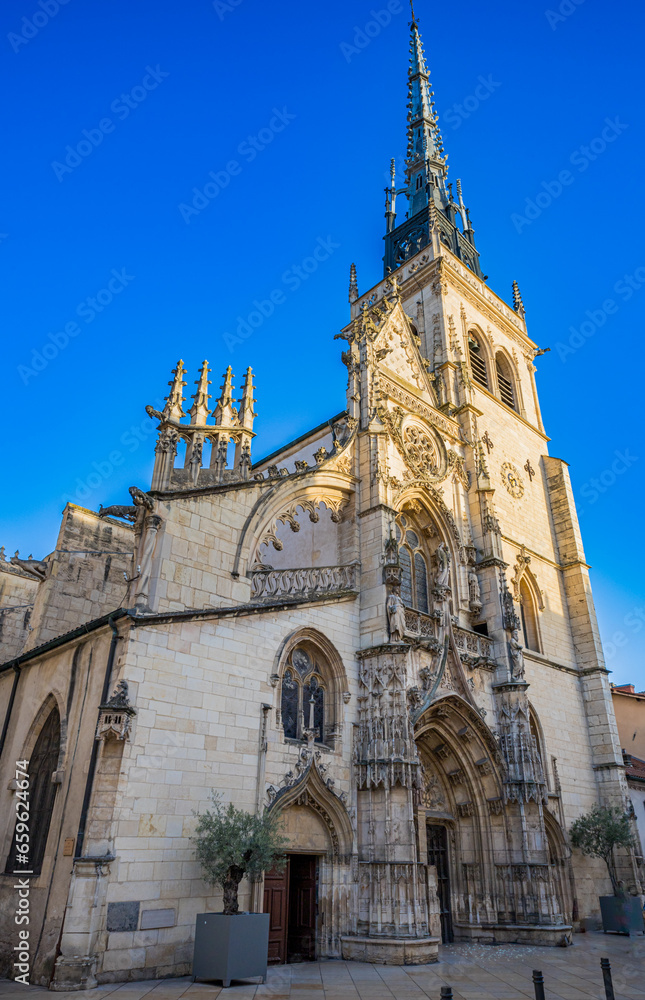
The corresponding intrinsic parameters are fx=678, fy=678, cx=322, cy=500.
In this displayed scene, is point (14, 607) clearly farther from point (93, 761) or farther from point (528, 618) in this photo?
point (528, 618)

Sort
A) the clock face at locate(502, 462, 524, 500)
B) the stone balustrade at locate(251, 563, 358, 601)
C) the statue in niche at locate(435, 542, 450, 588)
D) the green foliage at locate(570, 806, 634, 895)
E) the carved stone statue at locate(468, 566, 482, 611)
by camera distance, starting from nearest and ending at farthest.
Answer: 1. the stone balustrade at locate(251, 563, 358, 601)
2. the statue in niche at locate(435, 542, 450, 588)
3. the green foliage at locate(570, 806, 634, 895)
4. the carved stone statue at locate(468, 566, 482, 611)
5. the clock face at locate(502, 462, 524, 500)

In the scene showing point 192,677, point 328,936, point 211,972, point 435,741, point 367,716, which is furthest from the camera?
point 435,741

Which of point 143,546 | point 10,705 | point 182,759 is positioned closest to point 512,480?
point 143,546

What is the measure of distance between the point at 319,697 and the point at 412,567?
534 cm

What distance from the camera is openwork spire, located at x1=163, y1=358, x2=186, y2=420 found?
14000mm

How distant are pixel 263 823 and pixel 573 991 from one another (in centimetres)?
480

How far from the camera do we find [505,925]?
567 inches

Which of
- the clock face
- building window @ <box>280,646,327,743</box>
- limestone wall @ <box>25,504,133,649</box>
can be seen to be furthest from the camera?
the clock face

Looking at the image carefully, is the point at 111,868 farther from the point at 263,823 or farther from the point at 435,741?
the point at 435,741

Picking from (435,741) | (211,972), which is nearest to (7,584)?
(435,741)

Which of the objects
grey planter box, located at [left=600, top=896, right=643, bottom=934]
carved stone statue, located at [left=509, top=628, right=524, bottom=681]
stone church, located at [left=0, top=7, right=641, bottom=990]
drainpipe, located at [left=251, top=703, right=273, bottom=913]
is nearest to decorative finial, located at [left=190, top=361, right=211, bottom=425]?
stone church, located at [left=0, top=7, right=641, bottom=990]

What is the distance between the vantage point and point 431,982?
980 centimetres

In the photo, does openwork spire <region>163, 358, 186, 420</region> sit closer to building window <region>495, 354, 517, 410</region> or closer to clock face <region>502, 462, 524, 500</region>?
clock face <region>502, 462, 524, 500</region>

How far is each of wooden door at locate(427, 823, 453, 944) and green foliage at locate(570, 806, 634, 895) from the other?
4.76m
